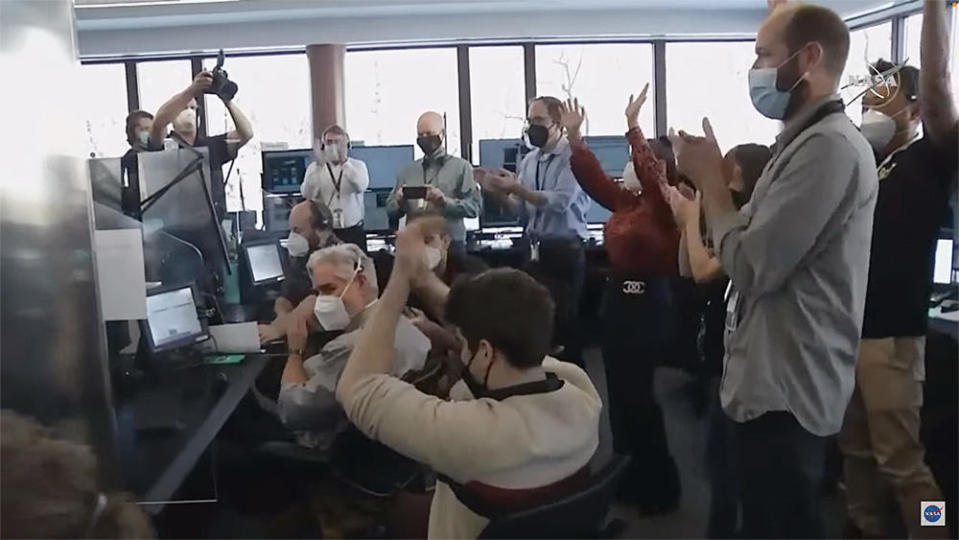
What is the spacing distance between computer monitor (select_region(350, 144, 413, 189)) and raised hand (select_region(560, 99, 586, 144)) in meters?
0.28

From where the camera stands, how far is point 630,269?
1583mm

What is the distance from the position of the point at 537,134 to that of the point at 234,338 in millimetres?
Answer: 682

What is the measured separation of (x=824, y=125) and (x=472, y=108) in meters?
0.57

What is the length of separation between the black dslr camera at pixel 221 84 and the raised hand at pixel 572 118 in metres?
0.58

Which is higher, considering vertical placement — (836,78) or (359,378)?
(836,78)

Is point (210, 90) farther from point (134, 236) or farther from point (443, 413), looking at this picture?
point (443, 413)

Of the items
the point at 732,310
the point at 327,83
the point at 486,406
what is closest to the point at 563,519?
Answer: the point at 486,406

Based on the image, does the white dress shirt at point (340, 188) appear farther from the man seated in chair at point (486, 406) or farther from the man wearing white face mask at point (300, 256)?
the man seated in chair at point (486, 406)

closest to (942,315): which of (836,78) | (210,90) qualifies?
(836,78)

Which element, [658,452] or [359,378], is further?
[658,452]

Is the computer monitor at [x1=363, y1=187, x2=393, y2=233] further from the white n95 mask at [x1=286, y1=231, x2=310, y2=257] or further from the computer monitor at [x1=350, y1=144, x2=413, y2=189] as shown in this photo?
the white n95 mask at [x1=286, y1=231, x2=310, y2=257]

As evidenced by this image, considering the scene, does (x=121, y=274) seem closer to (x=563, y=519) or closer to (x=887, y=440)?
(x=563, y=519)

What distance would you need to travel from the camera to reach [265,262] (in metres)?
1.54

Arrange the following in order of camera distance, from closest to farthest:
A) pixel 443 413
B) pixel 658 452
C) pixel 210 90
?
pixel 443 413
pixel 210 90
pixel 658 452
